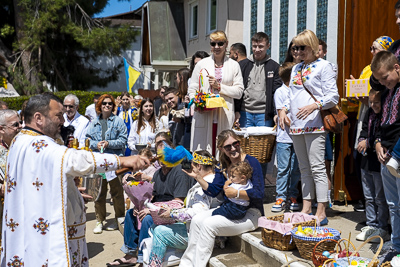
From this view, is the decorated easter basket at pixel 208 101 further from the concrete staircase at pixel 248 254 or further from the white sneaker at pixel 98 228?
the white sneaker at pixel 98 228

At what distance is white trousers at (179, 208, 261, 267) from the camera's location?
5336 mm

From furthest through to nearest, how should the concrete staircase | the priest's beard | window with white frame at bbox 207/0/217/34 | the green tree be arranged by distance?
1. the green tree
2. window with white frame at bbox 207/0/217/34
3. the concrete staircase
4. the priest's beard

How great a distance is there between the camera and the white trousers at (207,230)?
534 cm

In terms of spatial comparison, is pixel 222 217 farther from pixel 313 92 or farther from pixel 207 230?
pixel 313 92

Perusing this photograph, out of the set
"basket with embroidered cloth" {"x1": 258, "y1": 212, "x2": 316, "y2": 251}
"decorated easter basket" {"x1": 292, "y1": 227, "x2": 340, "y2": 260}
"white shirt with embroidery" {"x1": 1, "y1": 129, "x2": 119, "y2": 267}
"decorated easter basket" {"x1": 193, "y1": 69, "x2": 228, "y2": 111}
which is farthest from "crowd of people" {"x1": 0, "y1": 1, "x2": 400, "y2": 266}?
"decorated easter basket" {"x1": 292, "y1": 227, "x2": 340, "y2": 260}

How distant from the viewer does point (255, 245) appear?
5.19 m

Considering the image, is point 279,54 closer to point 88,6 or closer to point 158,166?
point 158,166

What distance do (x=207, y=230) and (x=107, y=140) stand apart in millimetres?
3032

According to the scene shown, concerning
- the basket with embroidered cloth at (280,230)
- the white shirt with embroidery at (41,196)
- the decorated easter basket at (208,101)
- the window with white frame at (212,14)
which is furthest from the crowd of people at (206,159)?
the window with white frame at (212,14)

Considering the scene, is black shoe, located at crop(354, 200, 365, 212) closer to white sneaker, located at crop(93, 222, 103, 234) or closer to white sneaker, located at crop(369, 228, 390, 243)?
white sneaker, located at crop(369, 228, 390, 243)

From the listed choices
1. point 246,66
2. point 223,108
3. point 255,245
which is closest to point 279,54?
point 246,66

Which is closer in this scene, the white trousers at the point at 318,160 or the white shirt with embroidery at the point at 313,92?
the white shirt with embroidery at the point at 313,92

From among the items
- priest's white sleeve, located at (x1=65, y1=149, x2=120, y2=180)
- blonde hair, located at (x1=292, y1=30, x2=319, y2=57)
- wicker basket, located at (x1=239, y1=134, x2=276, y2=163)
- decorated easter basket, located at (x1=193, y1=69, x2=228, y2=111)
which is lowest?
wicker basket, located at (x1=239, y1=134, x2=276, y2=163)

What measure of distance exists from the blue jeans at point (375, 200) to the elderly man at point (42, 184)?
8.48ft
